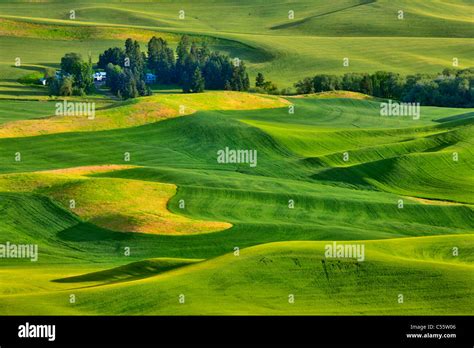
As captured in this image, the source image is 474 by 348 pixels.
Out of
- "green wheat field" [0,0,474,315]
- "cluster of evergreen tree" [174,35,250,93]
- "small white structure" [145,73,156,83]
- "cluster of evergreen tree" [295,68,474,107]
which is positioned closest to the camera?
"green wheat field" [0,0,474,315]

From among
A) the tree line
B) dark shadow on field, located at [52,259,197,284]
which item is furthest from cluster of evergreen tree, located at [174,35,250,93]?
dark shadow on field, located at [52,259,197,284]

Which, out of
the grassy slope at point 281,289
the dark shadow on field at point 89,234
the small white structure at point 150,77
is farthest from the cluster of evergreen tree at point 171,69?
the grassy slope at point 281,289

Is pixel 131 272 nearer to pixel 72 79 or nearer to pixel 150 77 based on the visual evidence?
pixel 72 79

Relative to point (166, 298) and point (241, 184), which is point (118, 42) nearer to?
point (241, 184)

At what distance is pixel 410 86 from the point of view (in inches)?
4291

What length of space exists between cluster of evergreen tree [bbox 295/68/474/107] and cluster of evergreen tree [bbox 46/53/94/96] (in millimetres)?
21441

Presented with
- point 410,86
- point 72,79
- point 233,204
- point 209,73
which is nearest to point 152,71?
point 209,73

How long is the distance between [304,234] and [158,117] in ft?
117

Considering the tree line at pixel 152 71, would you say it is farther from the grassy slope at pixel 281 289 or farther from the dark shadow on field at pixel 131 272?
the grassy slope at pixel 281 289

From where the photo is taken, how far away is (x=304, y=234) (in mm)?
43781

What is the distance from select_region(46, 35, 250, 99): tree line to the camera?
4031 inches

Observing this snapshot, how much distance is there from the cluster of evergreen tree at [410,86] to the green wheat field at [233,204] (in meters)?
6.13

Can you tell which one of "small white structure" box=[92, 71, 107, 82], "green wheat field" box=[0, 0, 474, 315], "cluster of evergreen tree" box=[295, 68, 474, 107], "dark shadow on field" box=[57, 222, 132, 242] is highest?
"small white structure" box=[92, 71, 107, 82]

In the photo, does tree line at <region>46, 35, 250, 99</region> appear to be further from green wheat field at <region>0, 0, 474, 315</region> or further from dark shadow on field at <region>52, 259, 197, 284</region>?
dark shadow on field at <region>52, 259, 197, 284</region>
